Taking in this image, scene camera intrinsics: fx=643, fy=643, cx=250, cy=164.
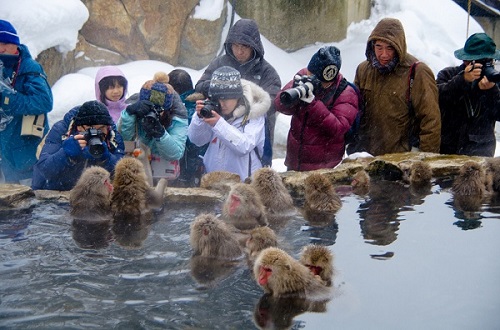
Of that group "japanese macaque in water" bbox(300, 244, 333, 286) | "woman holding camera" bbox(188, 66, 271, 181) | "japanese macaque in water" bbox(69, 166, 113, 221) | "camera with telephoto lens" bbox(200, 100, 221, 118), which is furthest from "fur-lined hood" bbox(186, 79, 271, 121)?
"japanese macaque in water" bbox(300, 244, 333, 286)

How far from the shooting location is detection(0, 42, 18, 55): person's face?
17.7 ft

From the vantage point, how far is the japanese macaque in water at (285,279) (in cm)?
307

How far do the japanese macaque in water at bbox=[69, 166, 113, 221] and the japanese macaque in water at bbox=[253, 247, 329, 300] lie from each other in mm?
1569

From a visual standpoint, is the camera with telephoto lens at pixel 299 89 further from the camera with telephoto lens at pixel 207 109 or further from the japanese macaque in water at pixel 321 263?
the japanese macaque in water at pixel 321 263

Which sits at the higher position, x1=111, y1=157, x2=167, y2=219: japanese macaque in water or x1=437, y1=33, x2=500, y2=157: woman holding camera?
x1=437, y1=33, x2=500, y2=157: woman holding camera

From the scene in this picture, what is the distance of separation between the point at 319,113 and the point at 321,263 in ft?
7.06

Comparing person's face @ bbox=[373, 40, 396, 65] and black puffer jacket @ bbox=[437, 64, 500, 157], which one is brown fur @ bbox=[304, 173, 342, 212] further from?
black puffer jacket @ bbox=[437, 64, 500, 157]

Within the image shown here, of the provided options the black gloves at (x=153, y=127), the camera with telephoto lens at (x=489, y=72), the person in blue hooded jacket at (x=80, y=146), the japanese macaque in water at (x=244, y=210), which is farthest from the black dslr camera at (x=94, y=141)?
the camera with telephoto lens at (x=489, y=72)

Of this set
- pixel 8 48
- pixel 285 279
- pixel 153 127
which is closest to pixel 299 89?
pixel 153 127

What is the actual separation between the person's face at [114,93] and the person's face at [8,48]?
83 centimetres

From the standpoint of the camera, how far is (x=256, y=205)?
167 inches

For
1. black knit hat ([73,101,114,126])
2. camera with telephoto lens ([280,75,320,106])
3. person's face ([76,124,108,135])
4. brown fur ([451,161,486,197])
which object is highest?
camera with telephoto lens ([280,75,320,106])

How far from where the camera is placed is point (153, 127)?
5.00 m

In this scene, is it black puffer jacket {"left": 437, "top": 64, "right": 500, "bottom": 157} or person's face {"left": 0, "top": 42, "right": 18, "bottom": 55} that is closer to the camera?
person's face {"left": 0, "top": 42, "right": 18, "bottom": 55}
